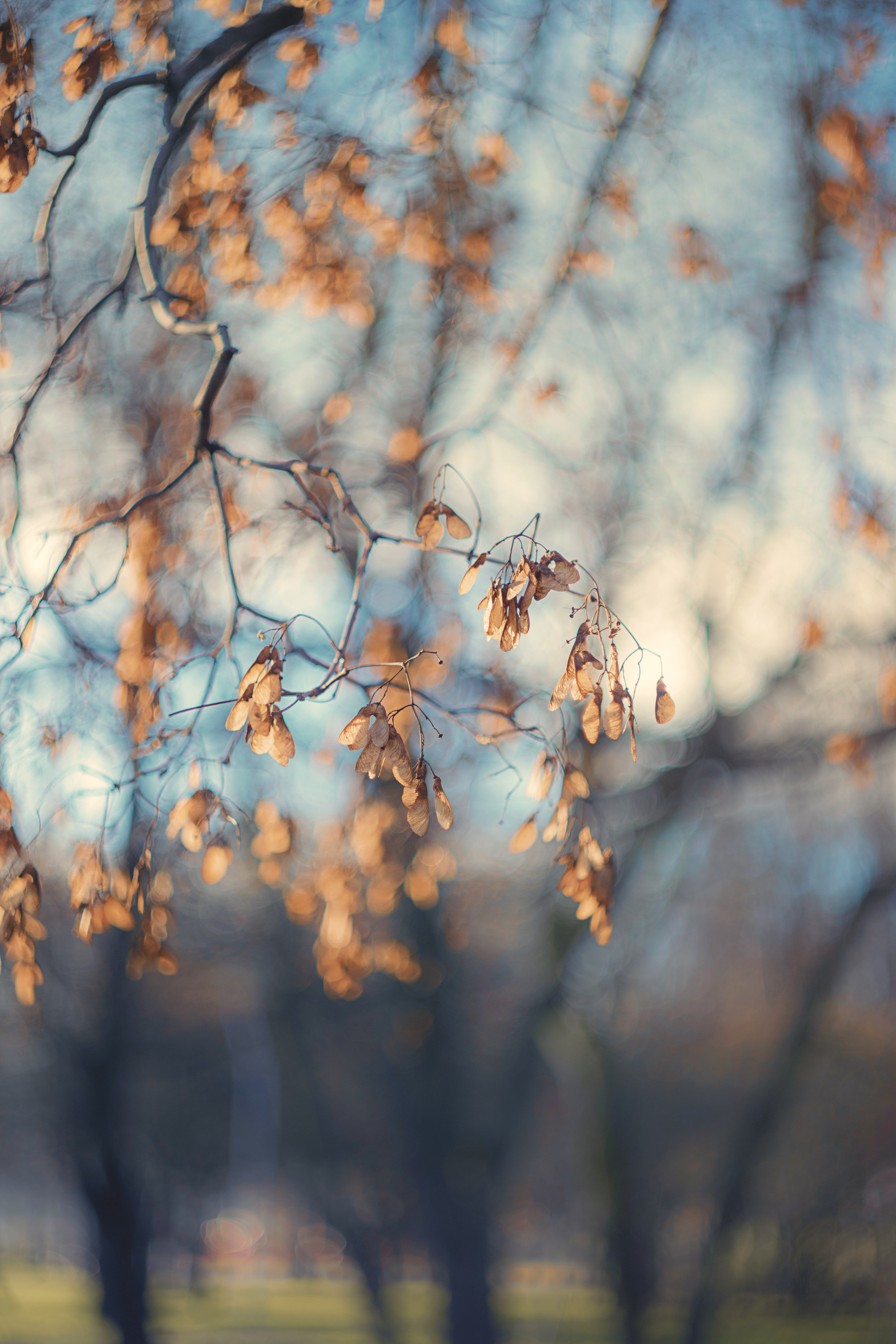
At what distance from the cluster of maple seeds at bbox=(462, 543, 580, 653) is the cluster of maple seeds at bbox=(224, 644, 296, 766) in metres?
0.54

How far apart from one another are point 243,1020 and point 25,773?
644 inches

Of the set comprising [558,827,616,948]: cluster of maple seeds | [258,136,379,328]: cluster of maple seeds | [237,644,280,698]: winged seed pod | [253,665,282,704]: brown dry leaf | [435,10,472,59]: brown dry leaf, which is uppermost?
[435,10,472,59]: brown dry leaf

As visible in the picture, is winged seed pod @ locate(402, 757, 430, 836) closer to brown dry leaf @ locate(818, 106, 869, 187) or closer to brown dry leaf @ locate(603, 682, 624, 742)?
brown dry leaf @ locate(603, 682, 624, 742)

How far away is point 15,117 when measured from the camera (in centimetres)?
344

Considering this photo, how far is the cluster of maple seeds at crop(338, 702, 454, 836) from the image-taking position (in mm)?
2383

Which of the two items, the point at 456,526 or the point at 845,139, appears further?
the point at 845,139

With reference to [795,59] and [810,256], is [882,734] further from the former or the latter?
[795,59]

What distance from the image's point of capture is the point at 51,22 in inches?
187

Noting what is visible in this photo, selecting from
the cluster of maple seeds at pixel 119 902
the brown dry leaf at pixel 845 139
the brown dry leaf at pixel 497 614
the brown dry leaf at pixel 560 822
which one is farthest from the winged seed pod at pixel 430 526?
the brown dry leaf at pixel 845 139

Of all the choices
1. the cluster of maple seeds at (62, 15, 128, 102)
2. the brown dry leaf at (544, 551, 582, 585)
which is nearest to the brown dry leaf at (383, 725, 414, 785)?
the brown dry leaf at (544, 551, 582, 585)

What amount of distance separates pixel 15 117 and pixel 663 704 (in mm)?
3135

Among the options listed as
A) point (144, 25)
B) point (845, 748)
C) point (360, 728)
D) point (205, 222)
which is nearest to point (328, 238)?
point (205, 222)

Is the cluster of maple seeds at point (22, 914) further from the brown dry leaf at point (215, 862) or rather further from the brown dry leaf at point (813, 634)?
the brown dry leaf at point (813, 634)

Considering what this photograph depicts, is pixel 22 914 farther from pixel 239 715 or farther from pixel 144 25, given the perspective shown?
pixel 144 25
